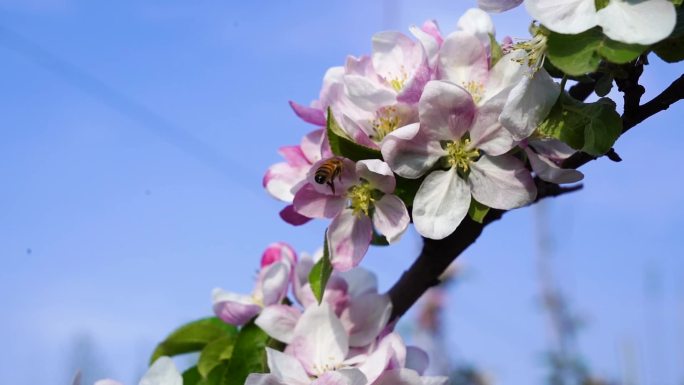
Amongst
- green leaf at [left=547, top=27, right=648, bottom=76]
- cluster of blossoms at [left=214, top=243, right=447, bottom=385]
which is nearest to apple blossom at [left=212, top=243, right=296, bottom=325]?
cluster of blossoms at [left=214, top=243, right=447, bottom=385]

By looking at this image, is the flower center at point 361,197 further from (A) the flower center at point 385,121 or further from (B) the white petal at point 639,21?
(B) the white petal at point 639,21

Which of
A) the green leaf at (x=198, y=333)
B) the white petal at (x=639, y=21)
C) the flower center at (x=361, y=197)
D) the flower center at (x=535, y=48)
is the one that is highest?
the white petal at (x=639, y=21)

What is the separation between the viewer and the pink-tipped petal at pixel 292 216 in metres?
0.90

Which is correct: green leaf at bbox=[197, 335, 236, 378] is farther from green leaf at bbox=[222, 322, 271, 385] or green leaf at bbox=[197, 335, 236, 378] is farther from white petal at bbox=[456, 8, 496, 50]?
white petal at bbox=[456, 8, 496, 50]

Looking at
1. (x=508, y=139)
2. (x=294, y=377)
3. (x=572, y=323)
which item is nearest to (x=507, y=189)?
(x=508, y=139)

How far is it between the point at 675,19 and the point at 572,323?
5.75 meters

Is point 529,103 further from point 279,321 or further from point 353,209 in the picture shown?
point 279,321

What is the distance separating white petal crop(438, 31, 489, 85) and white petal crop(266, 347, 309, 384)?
31 cm

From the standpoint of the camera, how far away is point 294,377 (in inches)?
34.4

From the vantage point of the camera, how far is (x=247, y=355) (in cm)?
101

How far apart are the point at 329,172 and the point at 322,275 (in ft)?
0.38

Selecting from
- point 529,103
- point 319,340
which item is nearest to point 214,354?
point 319,340

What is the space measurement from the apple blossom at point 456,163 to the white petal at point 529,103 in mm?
65

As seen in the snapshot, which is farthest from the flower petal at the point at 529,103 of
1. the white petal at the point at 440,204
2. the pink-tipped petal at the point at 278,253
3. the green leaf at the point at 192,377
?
the green leaf at the point at 192,377
